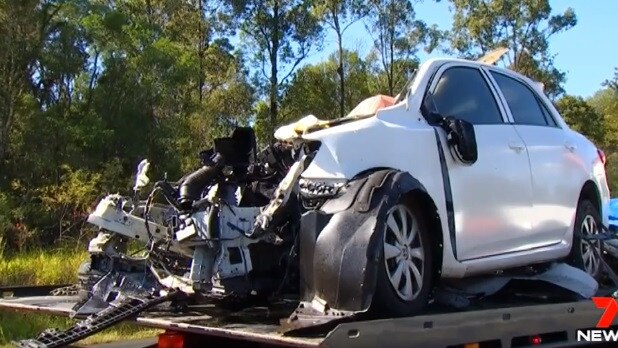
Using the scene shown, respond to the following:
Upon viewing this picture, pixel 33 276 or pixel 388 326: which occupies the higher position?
pixel 388 326

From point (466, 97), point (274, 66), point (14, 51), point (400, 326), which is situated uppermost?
point (274, 66)

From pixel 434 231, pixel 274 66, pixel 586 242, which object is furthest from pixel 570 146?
pixel 274 66

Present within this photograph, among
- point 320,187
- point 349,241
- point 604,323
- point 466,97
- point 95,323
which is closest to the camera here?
point 349,241

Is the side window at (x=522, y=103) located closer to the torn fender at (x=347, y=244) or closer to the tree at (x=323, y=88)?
the torn fender at (x=347, y=244)

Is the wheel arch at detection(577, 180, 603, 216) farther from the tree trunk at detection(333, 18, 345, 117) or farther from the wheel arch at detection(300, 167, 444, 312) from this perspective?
the tree trunk at detection(333, 18, 345, 117)

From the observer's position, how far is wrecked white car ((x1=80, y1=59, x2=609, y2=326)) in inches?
154

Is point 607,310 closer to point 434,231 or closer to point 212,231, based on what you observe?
point 434,231

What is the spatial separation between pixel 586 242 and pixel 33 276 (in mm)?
8435

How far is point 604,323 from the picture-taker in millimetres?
4691

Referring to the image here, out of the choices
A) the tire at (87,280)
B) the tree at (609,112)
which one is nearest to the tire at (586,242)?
the tire at (87,280)

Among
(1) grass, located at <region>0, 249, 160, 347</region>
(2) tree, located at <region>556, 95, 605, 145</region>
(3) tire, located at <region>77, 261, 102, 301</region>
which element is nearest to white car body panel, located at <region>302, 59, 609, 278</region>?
(3) tire, located at <region>77, 261, 102, 301</region>

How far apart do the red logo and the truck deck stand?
1.7 inches

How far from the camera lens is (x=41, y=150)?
68.9 ft

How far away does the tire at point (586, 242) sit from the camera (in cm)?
592
